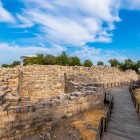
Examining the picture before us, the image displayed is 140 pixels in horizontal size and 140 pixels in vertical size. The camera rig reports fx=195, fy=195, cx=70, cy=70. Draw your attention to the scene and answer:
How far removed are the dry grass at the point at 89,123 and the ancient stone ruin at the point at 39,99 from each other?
550mm

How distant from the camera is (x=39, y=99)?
14.3 m

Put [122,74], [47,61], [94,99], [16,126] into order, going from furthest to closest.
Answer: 1. [47,61]
2. [122,74]
3. [94,99]
4. [16,126]

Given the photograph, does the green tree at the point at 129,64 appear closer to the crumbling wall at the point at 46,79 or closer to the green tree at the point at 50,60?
the green tree at the point at 50,60

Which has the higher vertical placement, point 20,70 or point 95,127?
point 20,70

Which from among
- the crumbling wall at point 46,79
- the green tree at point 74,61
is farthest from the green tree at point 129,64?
the crumbling wall at point 46,79

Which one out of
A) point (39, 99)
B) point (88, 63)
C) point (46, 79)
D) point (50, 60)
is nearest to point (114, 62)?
point (88, 63)

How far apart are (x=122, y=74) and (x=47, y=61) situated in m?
13.9

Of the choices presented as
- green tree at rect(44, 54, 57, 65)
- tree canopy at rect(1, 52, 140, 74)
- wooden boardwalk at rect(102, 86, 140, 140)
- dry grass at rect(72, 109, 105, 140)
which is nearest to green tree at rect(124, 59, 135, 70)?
tree canopy at rect(1, 52, 140, 74)

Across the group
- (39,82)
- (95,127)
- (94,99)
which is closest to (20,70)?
(39,82)

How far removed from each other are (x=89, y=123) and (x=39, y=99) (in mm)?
6290

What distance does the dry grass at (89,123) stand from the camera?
7.65 meters

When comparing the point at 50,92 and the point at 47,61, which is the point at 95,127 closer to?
the point at 50,92

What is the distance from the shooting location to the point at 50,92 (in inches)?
757

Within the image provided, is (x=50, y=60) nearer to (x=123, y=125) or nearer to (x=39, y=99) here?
(x=39, y=99)
